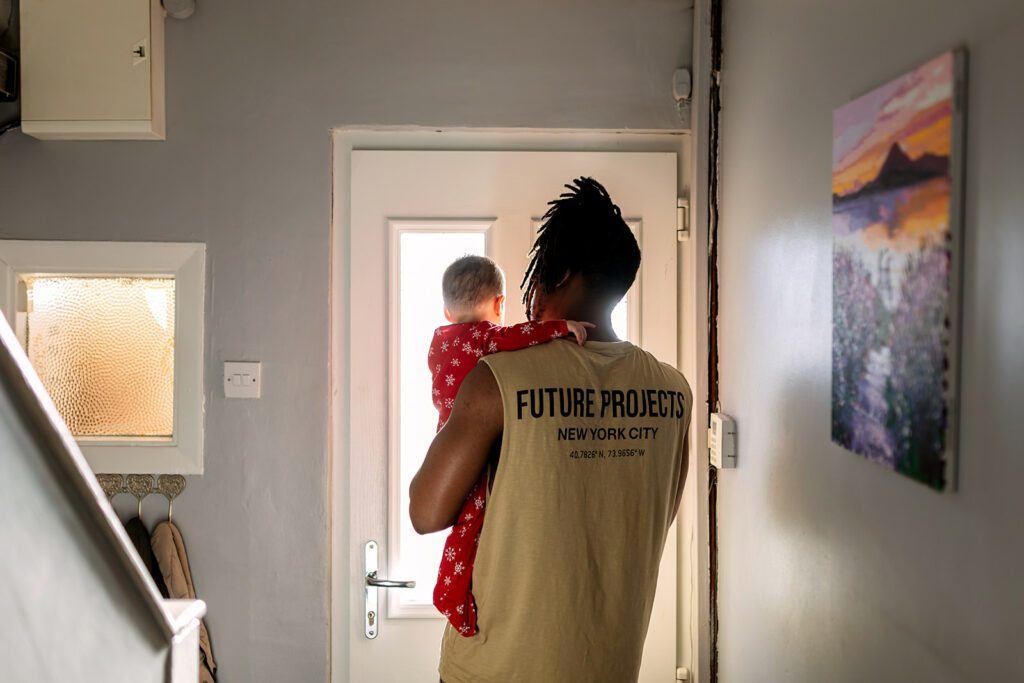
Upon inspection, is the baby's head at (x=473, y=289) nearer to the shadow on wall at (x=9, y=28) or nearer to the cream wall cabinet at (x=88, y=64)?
the cream wall cabinet at (x=88, y=64)

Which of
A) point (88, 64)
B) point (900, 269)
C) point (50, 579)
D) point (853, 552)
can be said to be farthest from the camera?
point (88, 64)

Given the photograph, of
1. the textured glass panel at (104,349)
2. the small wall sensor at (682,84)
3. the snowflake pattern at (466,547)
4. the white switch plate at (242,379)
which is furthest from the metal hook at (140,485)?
the small wall sensor at (682,84)

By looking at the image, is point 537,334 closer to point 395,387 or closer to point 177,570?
point 395,387

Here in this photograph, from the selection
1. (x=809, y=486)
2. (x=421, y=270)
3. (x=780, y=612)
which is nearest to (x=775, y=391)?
(x=809, y=486)

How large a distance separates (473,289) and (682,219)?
606mm

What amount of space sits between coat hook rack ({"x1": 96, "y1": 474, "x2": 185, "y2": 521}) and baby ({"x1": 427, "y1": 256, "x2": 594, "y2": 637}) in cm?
77

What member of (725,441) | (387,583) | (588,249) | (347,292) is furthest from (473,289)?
(387,583)

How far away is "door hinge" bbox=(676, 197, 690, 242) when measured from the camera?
7.23ft

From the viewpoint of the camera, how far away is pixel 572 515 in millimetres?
1356

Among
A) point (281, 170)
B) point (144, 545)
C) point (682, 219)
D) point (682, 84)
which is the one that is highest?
point (682, 84)

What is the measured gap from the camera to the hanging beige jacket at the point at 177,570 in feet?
7.01

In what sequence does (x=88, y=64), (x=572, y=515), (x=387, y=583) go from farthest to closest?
(x=387, y=583)
(x=88, y=64)
(x=572, y=515)

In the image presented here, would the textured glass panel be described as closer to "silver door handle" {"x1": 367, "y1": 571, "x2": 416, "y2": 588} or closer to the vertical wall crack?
"silver door handle" {"x1": 367, "y1": 571, "x2": 416, "y2": 588}

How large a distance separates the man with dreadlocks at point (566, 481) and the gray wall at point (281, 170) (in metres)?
0.84
